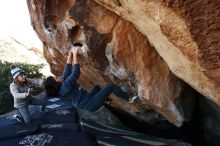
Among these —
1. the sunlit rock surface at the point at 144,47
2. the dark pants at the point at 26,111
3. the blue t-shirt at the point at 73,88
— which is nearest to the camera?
the sunlit rock surface at the point at 144,47

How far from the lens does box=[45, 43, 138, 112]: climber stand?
694 cm

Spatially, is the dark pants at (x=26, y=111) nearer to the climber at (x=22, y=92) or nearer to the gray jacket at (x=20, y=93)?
the climber at (x=22, y=92)

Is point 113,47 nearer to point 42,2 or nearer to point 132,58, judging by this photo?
point 132,58

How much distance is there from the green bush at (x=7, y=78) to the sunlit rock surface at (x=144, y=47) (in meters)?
2.27

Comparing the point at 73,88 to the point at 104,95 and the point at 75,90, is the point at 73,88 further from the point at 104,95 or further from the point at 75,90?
the point at 104,95

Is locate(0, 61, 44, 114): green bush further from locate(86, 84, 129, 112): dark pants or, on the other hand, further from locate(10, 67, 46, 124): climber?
locate(86, 84, 129, 112): dark pants

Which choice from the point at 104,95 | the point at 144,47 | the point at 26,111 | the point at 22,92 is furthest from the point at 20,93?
the point at 144,47

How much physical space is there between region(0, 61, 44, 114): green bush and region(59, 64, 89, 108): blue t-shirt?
4.74m

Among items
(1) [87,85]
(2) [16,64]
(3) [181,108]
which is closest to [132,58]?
(3) [181,108]

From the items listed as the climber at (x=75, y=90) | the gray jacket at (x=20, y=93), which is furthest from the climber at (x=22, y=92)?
the climber at (x=75, y=90)

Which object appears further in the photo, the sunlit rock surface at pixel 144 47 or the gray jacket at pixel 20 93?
the gray jacket at pixel 20 93

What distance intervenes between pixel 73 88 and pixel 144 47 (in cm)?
162

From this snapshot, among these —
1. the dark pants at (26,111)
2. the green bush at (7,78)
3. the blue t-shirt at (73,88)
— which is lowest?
the dark pants at (26,111)

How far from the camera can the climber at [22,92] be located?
6984mm
